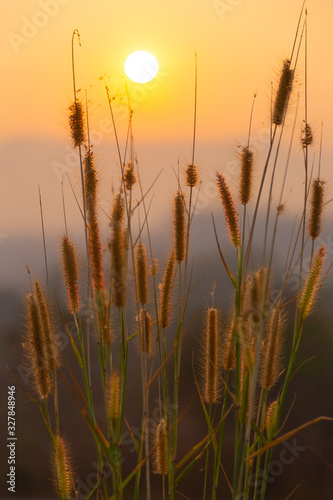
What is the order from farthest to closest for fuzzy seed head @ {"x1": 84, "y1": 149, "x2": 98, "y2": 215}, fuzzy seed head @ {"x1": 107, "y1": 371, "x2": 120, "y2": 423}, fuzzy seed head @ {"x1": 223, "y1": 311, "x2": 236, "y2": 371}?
fuzzy seed head @ {"x1": 223, "y1": 311, "x2": 236, "y2": 371}
fuzzy seed head @ {"x1": 84, "y1": 149, "x2": 98, "y2": 215}
fuzzy seed head @ {"x1": 107, "y1": 371, "x2": 120, "y2": 423}

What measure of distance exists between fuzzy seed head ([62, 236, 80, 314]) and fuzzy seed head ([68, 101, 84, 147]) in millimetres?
206

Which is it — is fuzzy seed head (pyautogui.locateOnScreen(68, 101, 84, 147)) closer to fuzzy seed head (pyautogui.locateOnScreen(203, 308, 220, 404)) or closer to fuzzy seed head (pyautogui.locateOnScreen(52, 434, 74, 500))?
fuzzy seed head (pyautogui.locateOnScreen(203, 308, 220, 404))

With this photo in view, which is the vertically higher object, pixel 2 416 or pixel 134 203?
pixel 134 203

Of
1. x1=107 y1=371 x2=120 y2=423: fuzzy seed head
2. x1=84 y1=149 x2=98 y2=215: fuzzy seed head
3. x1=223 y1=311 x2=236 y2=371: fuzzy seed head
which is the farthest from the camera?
x1=223 y1=311 x2=236 y2=371: fuzzy seed head

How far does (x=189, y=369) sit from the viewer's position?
2273mm

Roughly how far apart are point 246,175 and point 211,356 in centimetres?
41

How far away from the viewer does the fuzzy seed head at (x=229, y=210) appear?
3.44ft

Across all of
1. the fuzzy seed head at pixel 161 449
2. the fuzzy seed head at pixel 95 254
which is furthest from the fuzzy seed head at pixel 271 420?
the fuzzy seed head at pixel 95 254

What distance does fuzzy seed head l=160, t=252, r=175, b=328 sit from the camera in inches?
43.3

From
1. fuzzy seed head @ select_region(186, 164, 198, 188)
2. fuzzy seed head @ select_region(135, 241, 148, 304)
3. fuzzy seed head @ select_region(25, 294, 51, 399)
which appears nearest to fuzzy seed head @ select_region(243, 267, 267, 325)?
fuzzy seed head @ select_region(135, 241, 148, 304)

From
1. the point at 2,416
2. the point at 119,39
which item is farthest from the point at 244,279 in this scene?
the point at 2,416

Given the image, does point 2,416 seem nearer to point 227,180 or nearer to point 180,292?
point 180,292

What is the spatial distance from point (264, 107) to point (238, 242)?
298 millimetres

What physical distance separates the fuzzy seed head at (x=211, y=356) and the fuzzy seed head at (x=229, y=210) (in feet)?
0.60
